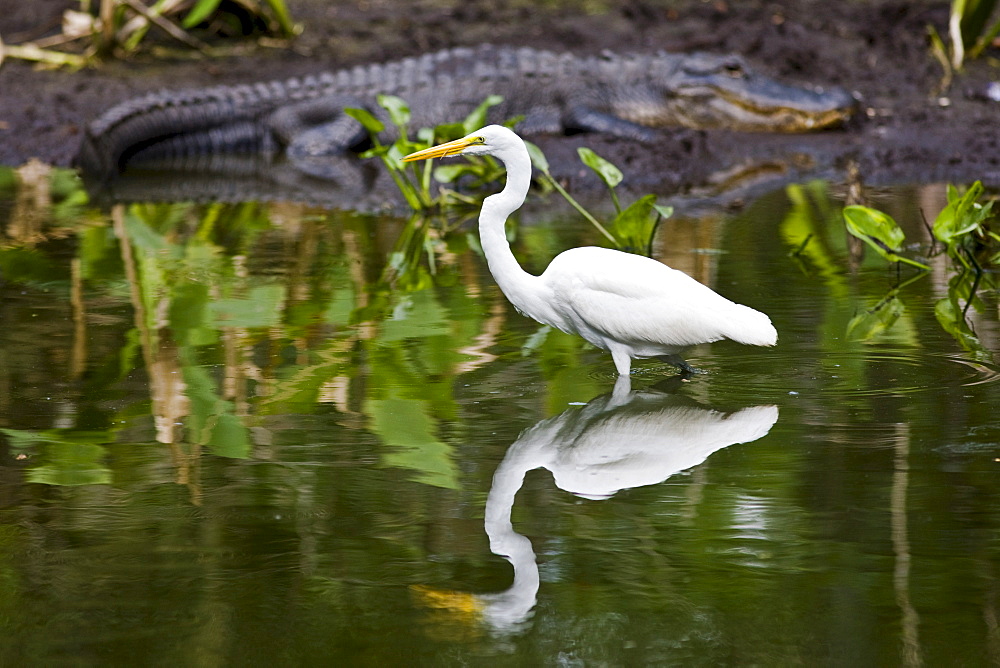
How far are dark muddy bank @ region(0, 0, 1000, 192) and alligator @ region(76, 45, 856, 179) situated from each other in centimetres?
34

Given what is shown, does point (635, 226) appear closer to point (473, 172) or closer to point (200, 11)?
point (473, 172)

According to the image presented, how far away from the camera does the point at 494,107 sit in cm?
1094

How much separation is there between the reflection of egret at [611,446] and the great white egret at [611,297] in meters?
0.20

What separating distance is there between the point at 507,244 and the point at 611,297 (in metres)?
0.41

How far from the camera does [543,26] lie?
519 inches

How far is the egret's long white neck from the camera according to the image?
402 centimetres

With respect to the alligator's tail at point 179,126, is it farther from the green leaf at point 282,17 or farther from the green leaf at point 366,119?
the green leaf at point 366,119

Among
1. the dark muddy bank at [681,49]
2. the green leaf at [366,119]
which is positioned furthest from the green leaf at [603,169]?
the dark muddy bank at [681,49]

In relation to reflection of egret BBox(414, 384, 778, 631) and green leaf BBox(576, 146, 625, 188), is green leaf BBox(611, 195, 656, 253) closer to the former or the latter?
green leaf BBox(576, 146, 625, 188)

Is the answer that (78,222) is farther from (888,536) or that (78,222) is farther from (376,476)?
(888,536)

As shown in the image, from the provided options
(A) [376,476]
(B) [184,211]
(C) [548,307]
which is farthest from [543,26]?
(A) [376,476]

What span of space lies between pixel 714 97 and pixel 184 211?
15.8 ft

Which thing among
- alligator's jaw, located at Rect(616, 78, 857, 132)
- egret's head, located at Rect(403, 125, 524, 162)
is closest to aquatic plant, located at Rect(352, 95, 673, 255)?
egret's head, located at Rect(403, 125, 524, 162)

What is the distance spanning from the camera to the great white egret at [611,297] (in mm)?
3834
